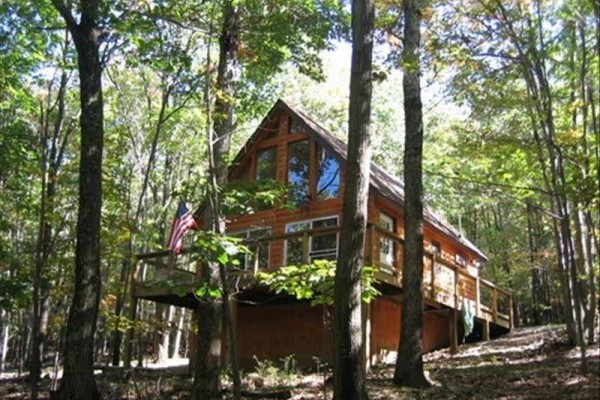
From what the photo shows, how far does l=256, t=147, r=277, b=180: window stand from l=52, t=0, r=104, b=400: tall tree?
7.78 metres

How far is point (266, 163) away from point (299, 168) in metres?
1.34

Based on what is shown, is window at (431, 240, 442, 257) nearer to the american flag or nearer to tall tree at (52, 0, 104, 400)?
the american flag

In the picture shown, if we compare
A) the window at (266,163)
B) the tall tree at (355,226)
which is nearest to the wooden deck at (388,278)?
the window at (266,163)

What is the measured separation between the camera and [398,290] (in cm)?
1393

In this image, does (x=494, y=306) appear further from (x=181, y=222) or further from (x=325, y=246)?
(x=181, y=222)

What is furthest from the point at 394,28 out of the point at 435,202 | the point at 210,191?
the point at 435,202

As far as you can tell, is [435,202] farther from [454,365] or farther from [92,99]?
[92,99]

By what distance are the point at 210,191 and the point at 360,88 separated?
2.47 m

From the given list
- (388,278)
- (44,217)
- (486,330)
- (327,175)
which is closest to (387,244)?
(327,175)

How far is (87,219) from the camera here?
9.51 meters

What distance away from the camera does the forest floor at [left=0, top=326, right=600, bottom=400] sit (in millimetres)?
8281

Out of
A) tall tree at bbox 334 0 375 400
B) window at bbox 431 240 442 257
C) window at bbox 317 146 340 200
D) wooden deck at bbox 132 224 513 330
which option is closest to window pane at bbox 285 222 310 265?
wooden deck at bbox 132 224 513 330

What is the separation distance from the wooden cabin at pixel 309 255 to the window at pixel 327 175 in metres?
0.03

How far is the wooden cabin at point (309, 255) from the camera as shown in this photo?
1455 centimetres
